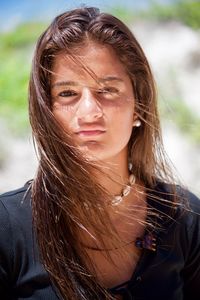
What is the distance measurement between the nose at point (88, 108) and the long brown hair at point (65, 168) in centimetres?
5

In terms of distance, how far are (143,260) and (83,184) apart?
22cm

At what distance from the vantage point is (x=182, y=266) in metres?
1.11

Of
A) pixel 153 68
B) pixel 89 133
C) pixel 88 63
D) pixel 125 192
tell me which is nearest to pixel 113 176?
pixel 125 192

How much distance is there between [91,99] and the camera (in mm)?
959

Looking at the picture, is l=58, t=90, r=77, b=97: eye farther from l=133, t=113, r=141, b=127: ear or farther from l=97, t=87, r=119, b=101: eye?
l=133, t=113, r=141, b=127: ear

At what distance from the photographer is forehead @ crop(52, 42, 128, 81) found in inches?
37.6

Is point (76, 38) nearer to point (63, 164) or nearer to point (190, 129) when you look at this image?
point (63, 164)

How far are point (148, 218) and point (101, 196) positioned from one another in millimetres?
144

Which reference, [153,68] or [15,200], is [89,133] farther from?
[153,68]

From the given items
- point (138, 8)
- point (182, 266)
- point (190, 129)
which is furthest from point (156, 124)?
point (138, 8)

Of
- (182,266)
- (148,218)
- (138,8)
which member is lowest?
(182,266)

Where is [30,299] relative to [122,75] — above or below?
below

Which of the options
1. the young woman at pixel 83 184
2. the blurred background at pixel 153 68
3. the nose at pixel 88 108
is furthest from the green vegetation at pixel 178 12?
the nose at pixel 88 108

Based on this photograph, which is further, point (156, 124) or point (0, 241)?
point (156, 124)
